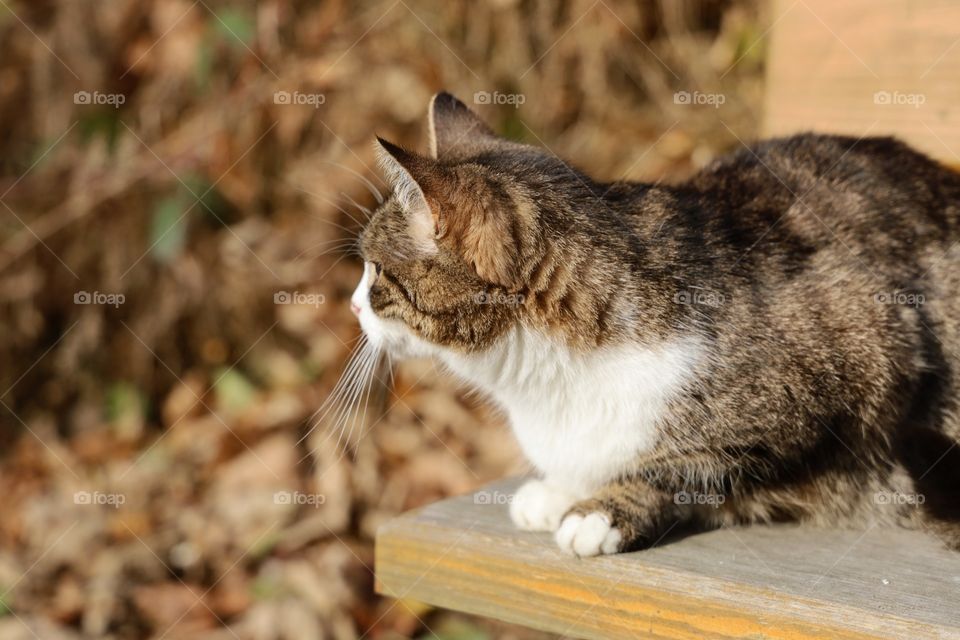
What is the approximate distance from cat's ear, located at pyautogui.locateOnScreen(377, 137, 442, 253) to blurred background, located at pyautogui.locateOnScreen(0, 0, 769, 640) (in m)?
1.79

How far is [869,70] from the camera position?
255 cm

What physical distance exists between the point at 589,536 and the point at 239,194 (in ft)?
9.31

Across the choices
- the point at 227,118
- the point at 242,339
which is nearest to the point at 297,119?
the point at 227,118

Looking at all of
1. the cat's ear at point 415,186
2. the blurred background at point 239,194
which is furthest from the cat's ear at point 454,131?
the blurred background at point 239,194

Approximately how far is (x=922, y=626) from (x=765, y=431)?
52 cm

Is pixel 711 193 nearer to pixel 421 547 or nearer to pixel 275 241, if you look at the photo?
pixel 421 547

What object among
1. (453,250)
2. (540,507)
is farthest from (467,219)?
(540,507)

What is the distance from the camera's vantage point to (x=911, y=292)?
6.82 feet

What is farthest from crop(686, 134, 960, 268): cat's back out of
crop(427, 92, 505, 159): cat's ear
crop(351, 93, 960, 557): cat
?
crop(427, 92, 505, 159): cat's ear

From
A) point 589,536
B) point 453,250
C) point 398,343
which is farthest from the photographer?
point 398,343

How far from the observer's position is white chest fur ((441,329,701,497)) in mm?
1915

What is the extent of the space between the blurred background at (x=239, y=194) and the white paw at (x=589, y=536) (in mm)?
1813

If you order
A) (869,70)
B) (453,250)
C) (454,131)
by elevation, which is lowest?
(453,250)

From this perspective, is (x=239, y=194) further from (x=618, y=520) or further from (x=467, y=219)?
(x=618, y=520)
